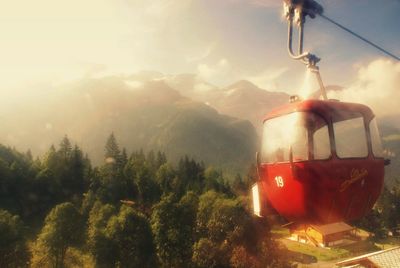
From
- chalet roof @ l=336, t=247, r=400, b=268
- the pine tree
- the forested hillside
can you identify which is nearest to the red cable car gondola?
chalet roof @ l=336, t=247, r=400, b=268

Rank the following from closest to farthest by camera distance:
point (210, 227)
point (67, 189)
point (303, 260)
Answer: point (210, 227), point (303, 260), point (67, 189)

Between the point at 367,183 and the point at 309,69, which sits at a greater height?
the point at 309,69

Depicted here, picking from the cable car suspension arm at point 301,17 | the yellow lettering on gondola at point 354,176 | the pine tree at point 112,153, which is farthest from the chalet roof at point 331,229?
the cable car suspension arm at point 301,17

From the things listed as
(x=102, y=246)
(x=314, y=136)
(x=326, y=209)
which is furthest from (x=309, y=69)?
(x=102, y=246)

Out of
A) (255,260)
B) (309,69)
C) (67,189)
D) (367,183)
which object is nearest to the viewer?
(309,69)

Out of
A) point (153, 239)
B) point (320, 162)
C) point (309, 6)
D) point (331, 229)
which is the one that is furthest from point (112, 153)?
point (309, 6)

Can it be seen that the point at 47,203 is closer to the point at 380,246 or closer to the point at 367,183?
the point at 380,246

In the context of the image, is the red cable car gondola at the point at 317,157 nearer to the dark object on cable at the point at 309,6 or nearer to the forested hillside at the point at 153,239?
the dark object on cable at the point at 309,6
